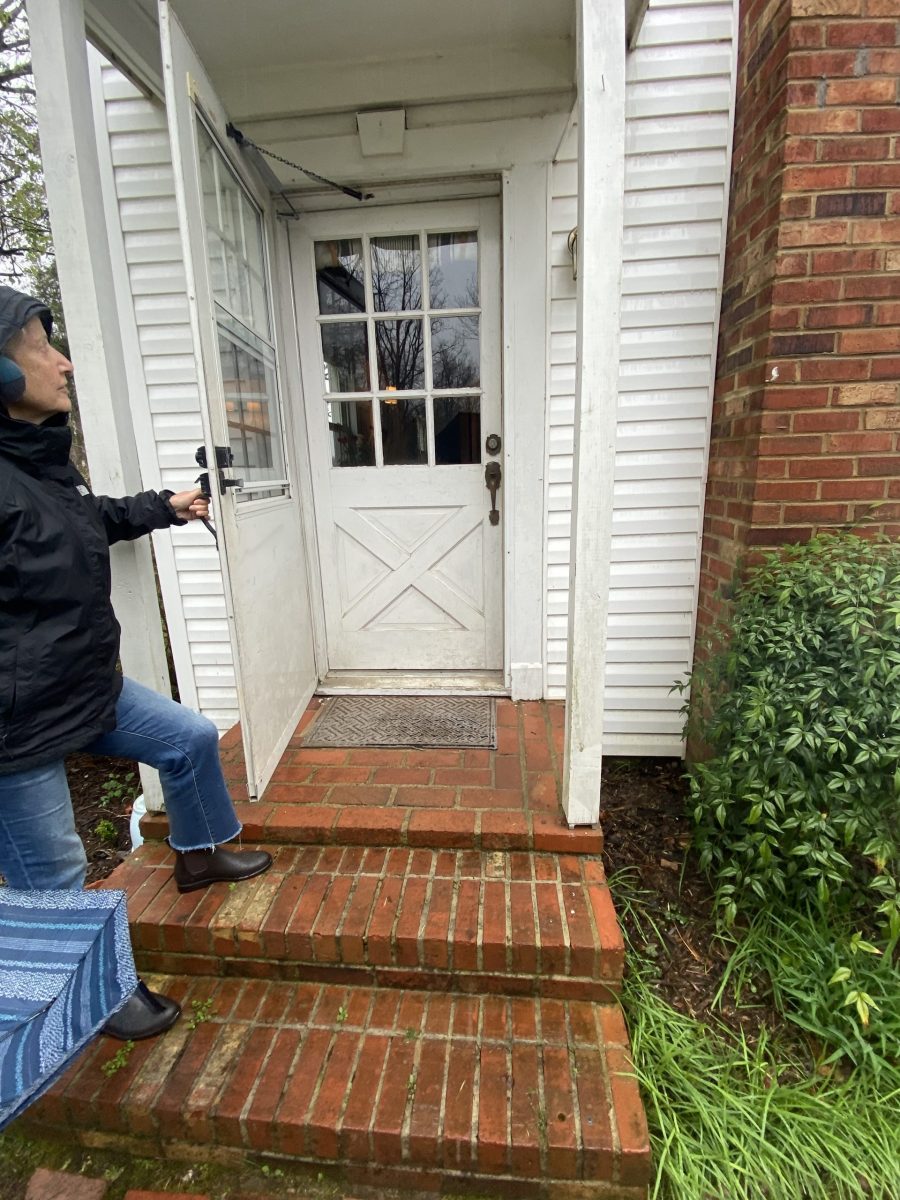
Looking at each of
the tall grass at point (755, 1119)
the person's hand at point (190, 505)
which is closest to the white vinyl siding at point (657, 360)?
the tall grass at point (755, 1119)

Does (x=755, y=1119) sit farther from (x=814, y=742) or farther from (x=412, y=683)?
(x=412, y=683)

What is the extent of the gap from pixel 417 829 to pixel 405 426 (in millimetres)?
1855

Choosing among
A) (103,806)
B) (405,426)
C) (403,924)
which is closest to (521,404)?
(405,426)

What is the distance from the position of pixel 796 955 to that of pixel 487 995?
3.03 ft

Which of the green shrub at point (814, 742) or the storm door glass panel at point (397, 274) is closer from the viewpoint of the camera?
the green shrub at point (814, 742)

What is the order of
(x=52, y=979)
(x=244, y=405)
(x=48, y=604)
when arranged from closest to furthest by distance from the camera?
(x=52, y=979)
(x=48, y=604)
(x=244, y=405)

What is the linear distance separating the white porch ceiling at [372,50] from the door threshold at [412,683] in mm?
2505

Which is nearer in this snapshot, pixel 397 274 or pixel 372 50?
pixel 372 50

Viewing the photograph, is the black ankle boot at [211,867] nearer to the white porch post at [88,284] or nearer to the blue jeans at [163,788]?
the blue jeans at [163,788]

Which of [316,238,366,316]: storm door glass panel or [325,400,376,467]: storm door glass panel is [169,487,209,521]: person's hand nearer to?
[325,400,376,467]: storm door glass panel

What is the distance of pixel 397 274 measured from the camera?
2.68 meters

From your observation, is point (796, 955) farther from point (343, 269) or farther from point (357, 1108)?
point (343, 269)

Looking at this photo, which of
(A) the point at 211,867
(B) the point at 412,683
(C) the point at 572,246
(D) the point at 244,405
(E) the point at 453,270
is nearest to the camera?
(A) the point at 211,867

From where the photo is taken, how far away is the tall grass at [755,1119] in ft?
4.29
